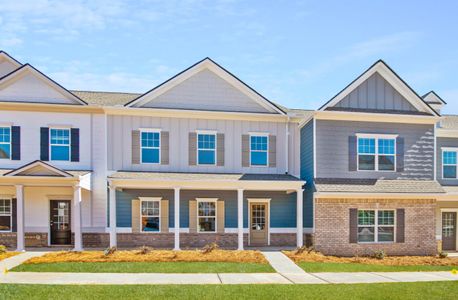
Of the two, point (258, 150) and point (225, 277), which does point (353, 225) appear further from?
point (225, 277)

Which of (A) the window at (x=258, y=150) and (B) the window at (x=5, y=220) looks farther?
(A) the window at (x=258, y=150)

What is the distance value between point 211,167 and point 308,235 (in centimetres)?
576

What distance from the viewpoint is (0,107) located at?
17.8 m

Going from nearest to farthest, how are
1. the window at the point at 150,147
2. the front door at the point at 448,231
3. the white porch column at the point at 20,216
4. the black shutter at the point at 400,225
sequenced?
the white porch column at the point at 20,216 < the black shutter at the point at 400,225 < the window at the point at 150,147 < the front door at the point at 448,231

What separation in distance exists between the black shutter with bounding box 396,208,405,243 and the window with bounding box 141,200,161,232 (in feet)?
36.8

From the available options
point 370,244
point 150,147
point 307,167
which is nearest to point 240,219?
point 307,167

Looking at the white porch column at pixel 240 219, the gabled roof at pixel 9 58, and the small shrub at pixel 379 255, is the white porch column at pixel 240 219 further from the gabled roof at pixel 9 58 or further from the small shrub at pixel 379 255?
the gabled roof at pixel 9 58

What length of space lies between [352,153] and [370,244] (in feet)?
14.0

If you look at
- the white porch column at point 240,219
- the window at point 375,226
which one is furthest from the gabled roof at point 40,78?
the window at point 375,226

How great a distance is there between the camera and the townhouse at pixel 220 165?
17594 mm

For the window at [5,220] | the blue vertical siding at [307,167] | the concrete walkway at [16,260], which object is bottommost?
the concrete walkway at [16,260]

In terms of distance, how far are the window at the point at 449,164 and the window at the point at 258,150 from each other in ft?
31.6

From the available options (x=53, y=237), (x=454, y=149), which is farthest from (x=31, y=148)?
(x=454, y=149)

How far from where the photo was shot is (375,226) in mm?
17750
